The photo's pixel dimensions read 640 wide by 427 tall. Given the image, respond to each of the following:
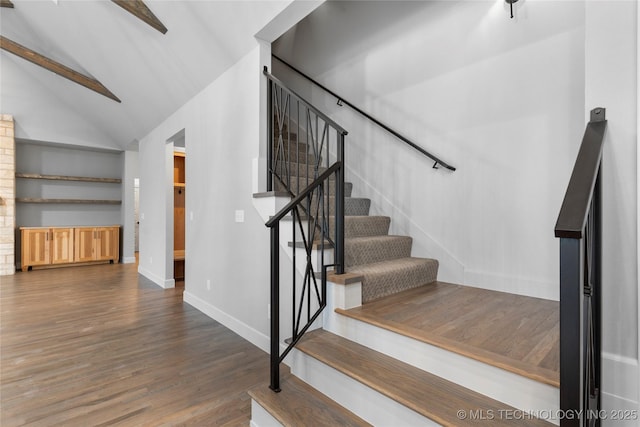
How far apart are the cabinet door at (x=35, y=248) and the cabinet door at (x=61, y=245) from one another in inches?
3.2

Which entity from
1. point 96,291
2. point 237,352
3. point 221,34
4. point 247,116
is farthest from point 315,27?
point 96,291

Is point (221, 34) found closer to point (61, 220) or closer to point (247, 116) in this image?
point (247, 116)

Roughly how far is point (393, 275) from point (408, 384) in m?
1.02

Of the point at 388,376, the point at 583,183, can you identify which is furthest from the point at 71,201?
the point at 583,183

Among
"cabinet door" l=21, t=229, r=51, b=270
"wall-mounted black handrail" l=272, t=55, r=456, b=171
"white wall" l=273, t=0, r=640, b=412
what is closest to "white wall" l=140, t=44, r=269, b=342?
"wall-mounted black handrail" l=272, t=55, r=456, b=171

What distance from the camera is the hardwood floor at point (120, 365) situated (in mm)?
1953

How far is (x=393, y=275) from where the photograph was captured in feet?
8.05

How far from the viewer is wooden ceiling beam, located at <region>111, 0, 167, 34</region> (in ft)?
9.74

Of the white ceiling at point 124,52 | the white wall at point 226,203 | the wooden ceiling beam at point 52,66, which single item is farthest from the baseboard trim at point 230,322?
the wooden ceiling beam at point 52,66

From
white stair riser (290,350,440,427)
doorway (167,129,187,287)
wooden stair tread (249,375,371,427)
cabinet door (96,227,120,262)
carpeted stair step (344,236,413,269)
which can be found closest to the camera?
white stair riser (290,350,440,427)

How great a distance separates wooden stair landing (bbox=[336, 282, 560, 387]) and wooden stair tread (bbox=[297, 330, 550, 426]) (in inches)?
6.3

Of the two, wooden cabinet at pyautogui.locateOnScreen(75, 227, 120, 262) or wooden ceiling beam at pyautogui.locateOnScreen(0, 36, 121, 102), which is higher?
wooden ceiling beam at pyautogui.locateOnScreen(0, 36, 121, 102)

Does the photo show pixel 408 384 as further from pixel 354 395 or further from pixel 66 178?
pixel 66 178

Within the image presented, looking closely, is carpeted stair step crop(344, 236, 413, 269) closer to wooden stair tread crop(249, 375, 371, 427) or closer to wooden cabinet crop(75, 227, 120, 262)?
wooden stair tread crop(249, 375, 371, 427)
